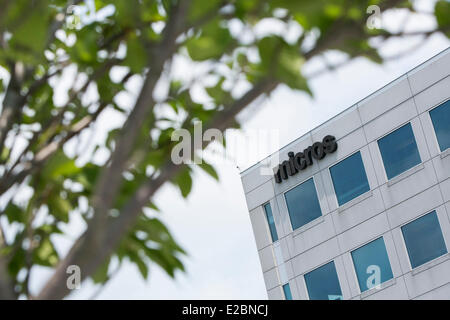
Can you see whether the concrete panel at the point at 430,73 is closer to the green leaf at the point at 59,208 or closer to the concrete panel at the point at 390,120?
the concrete panel at the point at 390,120

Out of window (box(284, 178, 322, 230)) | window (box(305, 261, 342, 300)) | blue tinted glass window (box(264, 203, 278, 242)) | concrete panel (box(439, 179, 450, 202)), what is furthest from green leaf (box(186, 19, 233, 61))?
blue tinted glass window (box(264, 203, 278, 242))

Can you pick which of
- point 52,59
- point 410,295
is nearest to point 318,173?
point 410,295

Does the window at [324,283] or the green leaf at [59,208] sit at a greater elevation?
the window at [324,283]

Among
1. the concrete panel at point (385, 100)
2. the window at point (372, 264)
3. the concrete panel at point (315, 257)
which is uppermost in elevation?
the concrete panel at point (385, 100)

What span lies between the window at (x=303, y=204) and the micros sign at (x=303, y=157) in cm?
68

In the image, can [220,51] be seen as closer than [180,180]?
Yes

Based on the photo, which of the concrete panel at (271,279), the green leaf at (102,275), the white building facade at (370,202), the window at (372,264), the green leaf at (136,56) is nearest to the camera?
the green leaf at (136,56)

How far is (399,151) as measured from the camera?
1245 inches

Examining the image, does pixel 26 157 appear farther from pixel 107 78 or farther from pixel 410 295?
pixel 410 295

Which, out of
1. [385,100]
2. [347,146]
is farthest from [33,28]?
[347,146]

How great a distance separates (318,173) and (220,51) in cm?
3217

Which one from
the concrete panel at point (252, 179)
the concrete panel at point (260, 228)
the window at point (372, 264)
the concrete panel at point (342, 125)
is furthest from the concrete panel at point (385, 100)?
the concrete panel at point (260, 228)

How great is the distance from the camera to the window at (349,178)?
32656 millimetres

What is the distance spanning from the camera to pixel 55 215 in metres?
2.55
